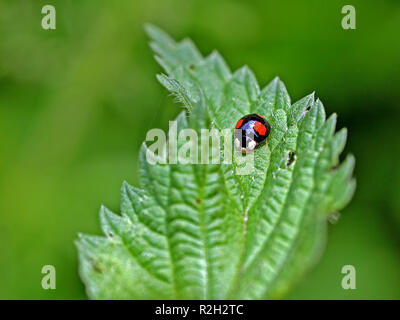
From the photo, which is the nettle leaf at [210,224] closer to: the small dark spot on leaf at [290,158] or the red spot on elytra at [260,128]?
the small dark spot on leaf at [290,158]

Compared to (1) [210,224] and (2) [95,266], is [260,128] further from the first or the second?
(2) [95,266]

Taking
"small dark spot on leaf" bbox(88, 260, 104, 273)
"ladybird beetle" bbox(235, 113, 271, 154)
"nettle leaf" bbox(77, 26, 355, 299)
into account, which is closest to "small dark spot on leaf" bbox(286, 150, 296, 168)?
"nettle leaf" bbox(77, 26, 355, 299)

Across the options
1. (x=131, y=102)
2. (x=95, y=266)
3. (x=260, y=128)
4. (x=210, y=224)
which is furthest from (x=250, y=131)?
(x=131, y=102)

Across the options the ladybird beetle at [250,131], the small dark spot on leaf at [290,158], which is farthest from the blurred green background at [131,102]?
the small dark spot on leaf at [290,158]

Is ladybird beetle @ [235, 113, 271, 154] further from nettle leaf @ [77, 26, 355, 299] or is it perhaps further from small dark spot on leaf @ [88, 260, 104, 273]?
small dark spot on leaf @ [88, 260, 104, 273]

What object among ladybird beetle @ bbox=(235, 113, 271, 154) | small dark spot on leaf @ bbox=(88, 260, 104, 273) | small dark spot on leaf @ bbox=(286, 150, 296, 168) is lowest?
small dark spot on leaf @ bbox=(88, 260, 104, 273)
